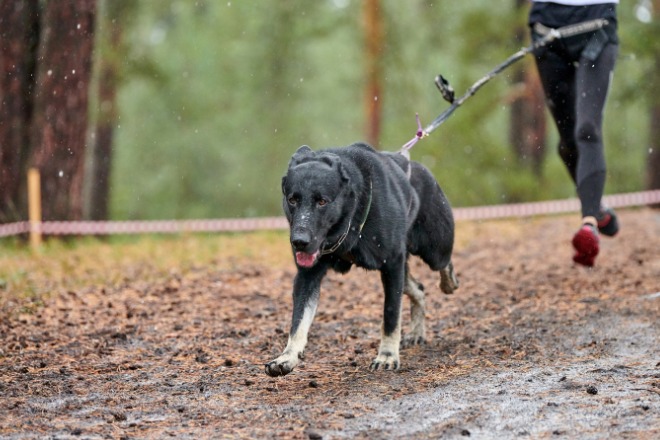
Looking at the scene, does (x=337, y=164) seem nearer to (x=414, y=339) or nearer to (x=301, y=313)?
(x=301, y=313)

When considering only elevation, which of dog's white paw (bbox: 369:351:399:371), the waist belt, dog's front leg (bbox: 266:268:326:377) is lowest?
dog's white paw (bbox: 369:351:399:371)

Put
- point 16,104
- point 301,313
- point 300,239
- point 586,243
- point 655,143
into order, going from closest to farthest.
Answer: point 300,239 → point 301,313 → point 586,243 → point 16,104 → point 655,143

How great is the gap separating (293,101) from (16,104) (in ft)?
60.6

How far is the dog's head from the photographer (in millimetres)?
4598

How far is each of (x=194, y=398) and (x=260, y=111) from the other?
26967 mm

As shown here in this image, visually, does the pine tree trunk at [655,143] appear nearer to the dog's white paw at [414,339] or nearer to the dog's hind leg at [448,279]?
the dog's hind leg at [448,279]

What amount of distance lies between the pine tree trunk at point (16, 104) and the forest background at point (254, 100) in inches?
1.0

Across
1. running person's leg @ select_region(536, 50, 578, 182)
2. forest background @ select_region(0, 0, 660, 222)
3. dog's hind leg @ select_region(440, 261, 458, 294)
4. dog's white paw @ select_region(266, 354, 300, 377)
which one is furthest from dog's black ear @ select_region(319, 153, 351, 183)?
forest background @ select_region(0, 0, 660, 222)

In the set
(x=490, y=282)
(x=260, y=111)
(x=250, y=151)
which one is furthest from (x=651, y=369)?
(x=250, y=151)

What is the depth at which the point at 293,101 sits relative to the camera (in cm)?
3123

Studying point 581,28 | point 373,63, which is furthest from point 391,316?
point 373,63

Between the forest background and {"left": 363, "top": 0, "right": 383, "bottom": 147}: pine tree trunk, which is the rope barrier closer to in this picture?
the forest background

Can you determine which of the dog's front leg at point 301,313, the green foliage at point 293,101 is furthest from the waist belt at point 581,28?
the green foliage at point 293,101

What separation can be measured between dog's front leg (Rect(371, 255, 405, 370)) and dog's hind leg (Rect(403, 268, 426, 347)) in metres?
0.75
